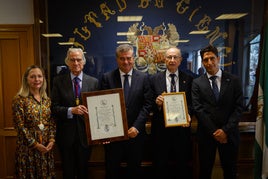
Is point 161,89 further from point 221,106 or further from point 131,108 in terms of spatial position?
point 221,106

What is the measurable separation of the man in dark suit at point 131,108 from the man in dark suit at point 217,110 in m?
0.52

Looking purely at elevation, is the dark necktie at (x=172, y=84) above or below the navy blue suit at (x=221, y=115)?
above

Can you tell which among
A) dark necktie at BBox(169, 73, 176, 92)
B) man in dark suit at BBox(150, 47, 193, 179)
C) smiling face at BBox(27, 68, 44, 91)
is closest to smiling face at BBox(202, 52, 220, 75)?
man in dark suit at BBox(150, 47, 193, 179)

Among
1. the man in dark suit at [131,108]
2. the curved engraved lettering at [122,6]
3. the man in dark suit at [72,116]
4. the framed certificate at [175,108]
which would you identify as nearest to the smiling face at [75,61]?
the man in dark suit at [72,116]

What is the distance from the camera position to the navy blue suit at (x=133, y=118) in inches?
91.3

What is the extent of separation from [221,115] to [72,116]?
4.72 ft

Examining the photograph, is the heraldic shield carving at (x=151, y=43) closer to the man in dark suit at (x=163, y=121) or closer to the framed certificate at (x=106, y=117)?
the man in dark suit at (x=163, y=121)

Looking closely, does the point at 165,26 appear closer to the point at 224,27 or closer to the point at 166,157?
the point at 224,27

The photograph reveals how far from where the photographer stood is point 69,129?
2.29 m

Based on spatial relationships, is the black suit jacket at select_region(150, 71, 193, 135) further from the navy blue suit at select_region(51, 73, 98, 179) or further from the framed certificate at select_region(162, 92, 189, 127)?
the navy blue suit at select_region(51, 73, 98, 179)

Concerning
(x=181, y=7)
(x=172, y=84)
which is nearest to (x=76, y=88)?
(x=172, y=84)

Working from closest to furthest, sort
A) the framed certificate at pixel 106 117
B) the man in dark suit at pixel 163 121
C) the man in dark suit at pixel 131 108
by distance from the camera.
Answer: the framed certificate at pixel 106 117 < the man in dark suit at pixel 131 108 < the man in dark suit at pixel 163 121

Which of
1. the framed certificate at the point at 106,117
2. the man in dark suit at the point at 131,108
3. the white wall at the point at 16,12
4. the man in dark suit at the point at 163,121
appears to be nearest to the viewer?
the framed certificate at the point at 106,117

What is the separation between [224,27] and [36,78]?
227 centimetres
